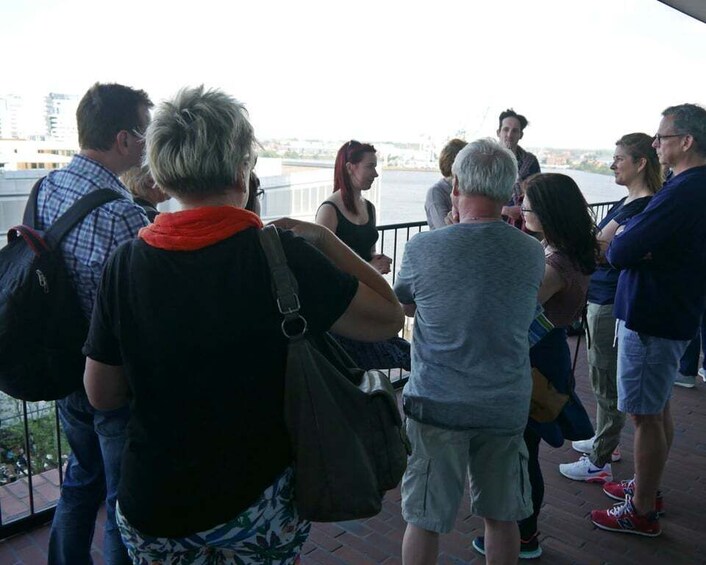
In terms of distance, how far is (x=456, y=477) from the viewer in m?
1.73

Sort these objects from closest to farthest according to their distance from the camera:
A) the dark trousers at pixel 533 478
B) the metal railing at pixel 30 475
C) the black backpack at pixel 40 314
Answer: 1. the black backpack at pixel 40 314
2. the dark trousers at pixel 533 478
3. the metal railing at pixel 30 475

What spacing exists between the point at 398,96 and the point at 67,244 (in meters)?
24.9

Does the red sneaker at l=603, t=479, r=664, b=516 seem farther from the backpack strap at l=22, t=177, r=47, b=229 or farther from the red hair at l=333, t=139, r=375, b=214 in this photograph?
the backpack strap at l=22, t=177, r=47, b=229

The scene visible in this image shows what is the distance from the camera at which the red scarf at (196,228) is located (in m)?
1.00

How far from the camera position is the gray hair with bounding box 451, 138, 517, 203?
1626 mm

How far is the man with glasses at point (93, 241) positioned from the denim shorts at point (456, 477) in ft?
2.91

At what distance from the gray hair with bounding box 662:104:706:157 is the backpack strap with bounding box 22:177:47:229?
2.46m

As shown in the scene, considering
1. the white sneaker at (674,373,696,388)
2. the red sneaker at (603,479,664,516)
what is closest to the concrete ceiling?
the white sneaker at (674,373,696,388)

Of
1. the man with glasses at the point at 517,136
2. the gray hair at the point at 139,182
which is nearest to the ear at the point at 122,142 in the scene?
the gray hair at the point at 139,182

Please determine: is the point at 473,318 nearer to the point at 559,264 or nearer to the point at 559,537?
the point at 559,264

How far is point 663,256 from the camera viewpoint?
7.73 ft

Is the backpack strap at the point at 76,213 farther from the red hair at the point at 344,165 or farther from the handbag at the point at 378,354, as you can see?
the red hair at the point at 344,165

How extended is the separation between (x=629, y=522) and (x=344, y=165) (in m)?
2.54

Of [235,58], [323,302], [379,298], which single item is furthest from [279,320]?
[235,58]
